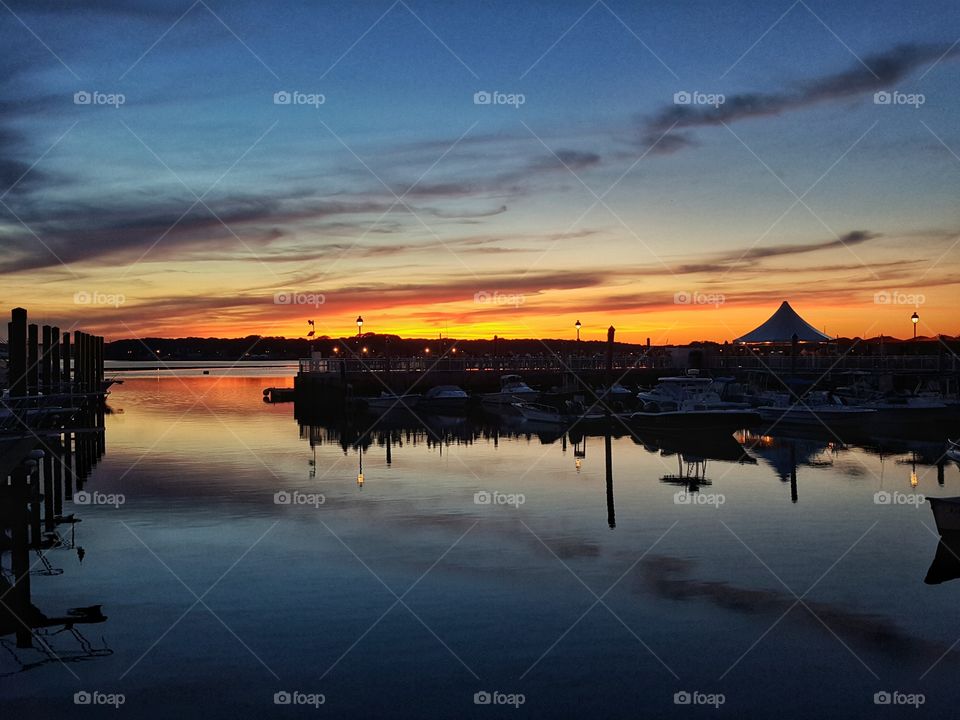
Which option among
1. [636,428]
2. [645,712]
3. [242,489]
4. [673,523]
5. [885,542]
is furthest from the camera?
[636,428]

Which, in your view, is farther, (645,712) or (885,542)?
(885,542)

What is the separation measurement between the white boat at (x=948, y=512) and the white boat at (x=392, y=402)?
187 ft

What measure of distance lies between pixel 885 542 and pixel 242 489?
20.6m

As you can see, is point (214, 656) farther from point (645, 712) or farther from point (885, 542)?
point (885, 542)

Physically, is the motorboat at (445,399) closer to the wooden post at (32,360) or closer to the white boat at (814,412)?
the white boat at (814,412)

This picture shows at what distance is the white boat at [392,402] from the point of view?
75.5 meters

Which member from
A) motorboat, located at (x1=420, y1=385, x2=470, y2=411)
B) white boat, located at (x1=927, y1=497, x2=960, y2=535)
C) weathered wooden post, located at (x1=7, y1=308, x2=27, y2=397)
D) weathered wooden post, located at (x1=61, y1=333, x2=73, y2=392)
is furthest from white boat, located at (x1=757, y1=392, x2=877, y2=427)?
weathered wooden post, located at (x1=61, y1=333, x2=73, y2=392)

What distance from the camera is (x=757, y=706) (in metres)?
12.7

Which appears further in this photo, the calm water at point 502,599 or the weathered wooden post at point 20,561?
the weathered wooden post at point 20,561

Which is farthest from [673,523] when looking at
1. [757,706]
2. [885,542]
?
[757,706]

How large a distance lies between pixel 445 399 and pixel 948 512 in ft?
180

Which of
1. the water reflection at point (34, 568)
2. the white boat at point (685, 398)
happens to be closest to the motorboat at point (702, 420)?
the white boat at point (685, 398)

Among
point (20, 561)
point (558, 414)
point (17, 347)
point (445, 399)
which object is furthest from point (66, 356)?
point (20, 561)

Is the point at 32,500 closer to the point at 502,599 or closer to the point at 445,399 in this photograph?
the point at 502,599
